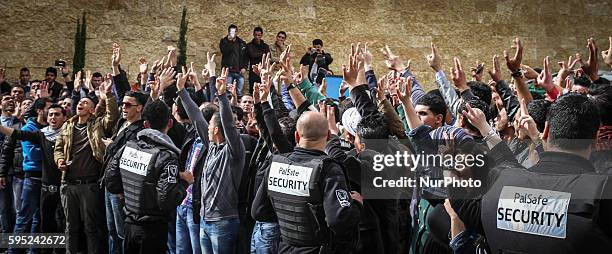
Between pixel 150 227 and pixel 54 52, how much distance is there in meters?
11.3

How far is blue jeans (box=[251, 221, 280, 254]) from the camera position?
514cm

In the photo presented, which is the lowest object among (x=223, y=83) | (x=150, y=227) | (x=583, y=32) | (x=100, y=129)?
(x=150, y=227)

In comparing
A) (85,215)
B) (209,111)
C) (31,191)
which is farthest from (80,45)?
(209,111)

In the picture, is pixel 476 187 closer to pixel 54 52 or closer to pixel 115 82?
pixel 115 82

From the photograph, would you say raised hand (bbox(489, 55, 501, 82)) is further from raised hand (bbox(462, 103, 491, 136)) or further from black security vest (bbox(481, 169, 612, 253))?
black security vest (bbox(481, 169, 612, 253))

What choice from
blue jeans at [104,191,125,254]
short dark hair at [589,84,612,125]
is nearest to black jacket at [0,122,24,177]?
blue jeans at [104,191,125,254]

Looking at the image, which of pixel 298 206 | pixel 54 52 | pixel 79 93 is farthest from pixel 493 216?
pixel 54 52

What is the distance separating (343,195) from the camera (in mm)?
4156

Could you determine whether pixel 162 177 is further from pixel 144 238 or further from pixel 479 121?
pixel 479 121

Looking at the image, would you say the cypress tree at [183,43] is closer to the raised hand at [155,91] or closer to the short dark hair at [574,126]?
the raised hand at [155,91]

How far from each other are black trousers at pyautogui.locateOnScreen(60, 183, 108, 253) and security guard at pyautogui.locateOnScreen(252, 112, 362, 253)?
10.6ft

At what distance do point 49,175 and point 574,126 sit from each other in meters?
6.38

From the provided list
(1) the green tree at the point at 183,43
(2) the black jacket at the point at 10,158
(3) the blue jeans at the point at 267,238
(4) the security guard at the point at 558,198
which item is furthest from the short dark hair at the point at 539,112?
(1) the green tree at the point at 183,43

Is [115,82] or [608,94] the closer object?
[608,94]
